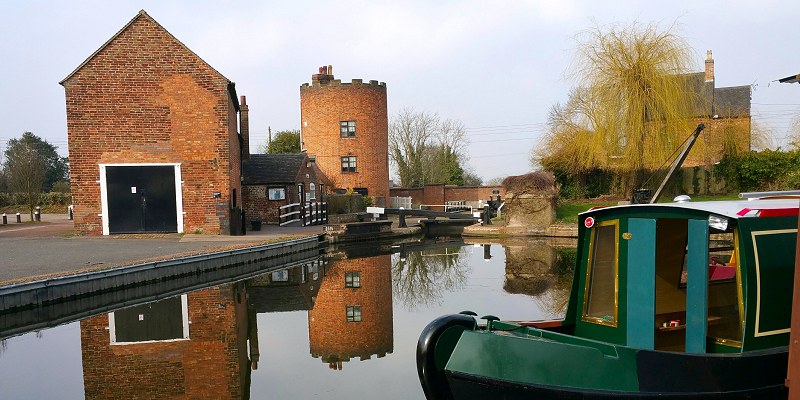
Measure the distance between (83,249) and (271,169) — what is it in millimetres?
11943

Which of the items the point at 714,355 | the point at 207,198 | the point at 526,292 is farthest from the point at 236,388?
the point at 207,198

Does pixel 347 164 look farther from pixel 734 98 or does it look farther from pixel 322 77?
pixel 734 98

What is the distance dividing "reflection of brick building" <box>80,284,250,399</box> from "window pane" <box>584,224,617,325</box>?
351cm

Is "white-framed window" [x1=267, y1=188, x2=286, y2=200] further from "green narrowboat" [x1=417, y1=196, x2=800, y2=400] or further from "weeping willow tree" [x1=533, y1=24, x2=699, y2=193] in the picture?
"green narrowboat" [x1=417, y1=196, x2=800, y2=400]

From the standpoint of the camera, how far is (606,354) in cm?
495

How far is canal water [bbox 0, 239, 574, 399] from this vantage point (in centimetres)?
643

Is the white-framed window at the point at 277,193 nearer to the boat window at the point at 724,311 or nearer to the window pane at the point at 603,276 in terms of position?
the window pane at the point at 603,276

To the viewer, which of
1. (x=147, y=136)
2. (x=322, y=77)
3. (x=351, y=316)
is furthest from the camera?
(x=322, y=77)

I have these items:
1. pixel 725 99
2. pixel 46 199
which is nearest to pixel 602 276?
pixel 725 99

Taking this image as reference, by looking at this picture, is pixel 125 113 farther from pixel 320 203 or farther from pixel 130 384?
pixel 130 384

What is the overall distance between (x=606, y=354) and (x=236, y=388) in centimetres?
364

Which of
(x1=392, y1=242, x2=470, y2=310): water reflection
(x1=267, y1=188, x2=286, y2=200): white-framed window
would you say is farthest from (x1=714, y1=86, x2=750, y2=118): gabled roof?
(x1=267, y1=188, x2=286, y2=200): white-framed window

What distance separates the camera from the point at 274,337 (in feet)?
28.3

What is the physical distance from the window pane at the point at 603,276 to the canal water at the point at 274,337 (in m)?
1.86
